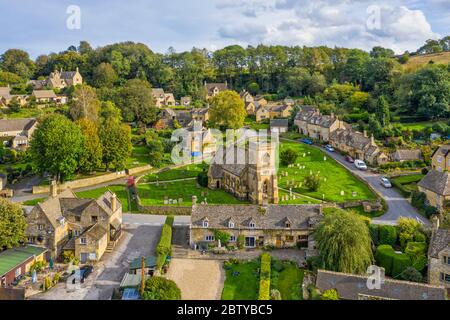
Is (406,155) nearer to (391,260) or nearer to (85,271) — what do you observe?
(391,260)

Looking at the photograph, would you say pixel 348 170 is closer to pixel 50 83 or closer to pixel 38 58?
pixel 50 83

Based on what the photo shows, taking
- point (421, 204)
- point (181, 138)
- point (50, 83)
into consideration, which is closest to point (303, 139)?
point (181, 138)

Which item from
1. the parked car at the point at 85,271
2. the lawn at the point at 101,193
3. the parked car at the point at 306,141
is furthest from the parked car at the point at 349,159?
the parked car at the point at 85,271

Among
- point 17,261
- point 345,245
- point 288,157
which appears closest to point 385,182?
point 288,157

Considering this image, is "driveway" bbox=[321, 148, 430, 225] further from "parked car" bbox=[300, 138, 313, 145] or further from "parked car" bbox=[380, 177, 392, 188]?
"parked car" bbox=[300, 138, 313, 145]

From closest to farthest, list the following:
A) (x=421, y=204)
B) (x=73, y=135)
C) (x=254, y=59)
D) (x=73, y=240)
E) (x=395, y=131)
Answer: (x=73, y=240), (x=421, y=204), (x=73, y=135), (x=395, y=131), (x=254, y=59)
